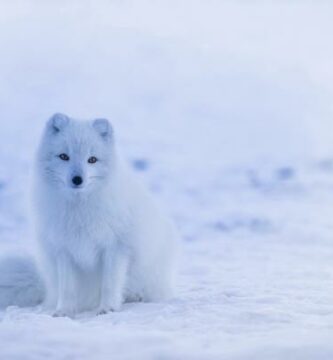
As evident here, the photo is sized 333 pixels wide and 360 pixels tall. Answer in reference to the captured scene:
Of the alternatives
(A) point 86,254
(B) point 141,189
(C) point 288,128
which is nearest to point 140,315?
(A) point 86,254

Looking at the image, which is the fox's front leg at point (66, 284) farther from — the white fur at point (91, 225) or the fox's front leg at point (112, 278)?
the fox's front leg at point (112, 278)

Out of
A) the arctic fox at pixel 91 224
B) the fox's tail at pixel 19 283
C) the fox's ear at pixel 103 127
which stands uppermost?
the fox's ear at pixel 103 127

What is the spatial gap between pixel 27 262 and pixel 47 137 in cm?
91

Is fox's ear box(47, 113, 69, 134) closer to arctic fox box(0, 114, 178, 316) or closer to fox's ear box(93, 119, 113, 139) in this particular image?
arctic fox box(0, 114, 178, 316)

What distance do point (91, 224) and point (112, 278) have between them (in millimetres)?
305

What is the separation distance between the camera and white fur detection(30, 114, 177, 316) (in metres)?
3.71

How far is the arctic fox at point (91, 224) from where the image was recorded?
3699 millimetres

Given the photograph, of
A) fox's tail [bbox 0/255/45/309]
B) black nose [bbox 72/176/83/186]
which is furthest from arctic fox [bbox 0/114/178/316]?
fox's tail [bbox 0/255/45/309]

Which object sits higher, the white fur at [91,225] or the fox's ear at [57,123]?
the fox's ear at [57,123]

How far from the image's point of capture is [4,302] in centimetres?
407

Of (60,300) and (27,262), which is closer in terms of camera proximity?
(60,300)

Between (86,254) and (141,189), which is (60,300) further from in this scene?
(141,189)

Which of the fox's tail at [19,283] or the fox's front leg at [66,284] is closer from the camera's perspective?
the fox's front leg at [66,284]

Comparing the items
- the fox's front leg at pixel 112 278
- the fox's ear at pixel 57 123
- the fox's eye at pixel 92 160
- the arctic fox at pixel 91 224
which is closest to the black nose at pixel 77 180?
the arctic fox at pixel 91 224
